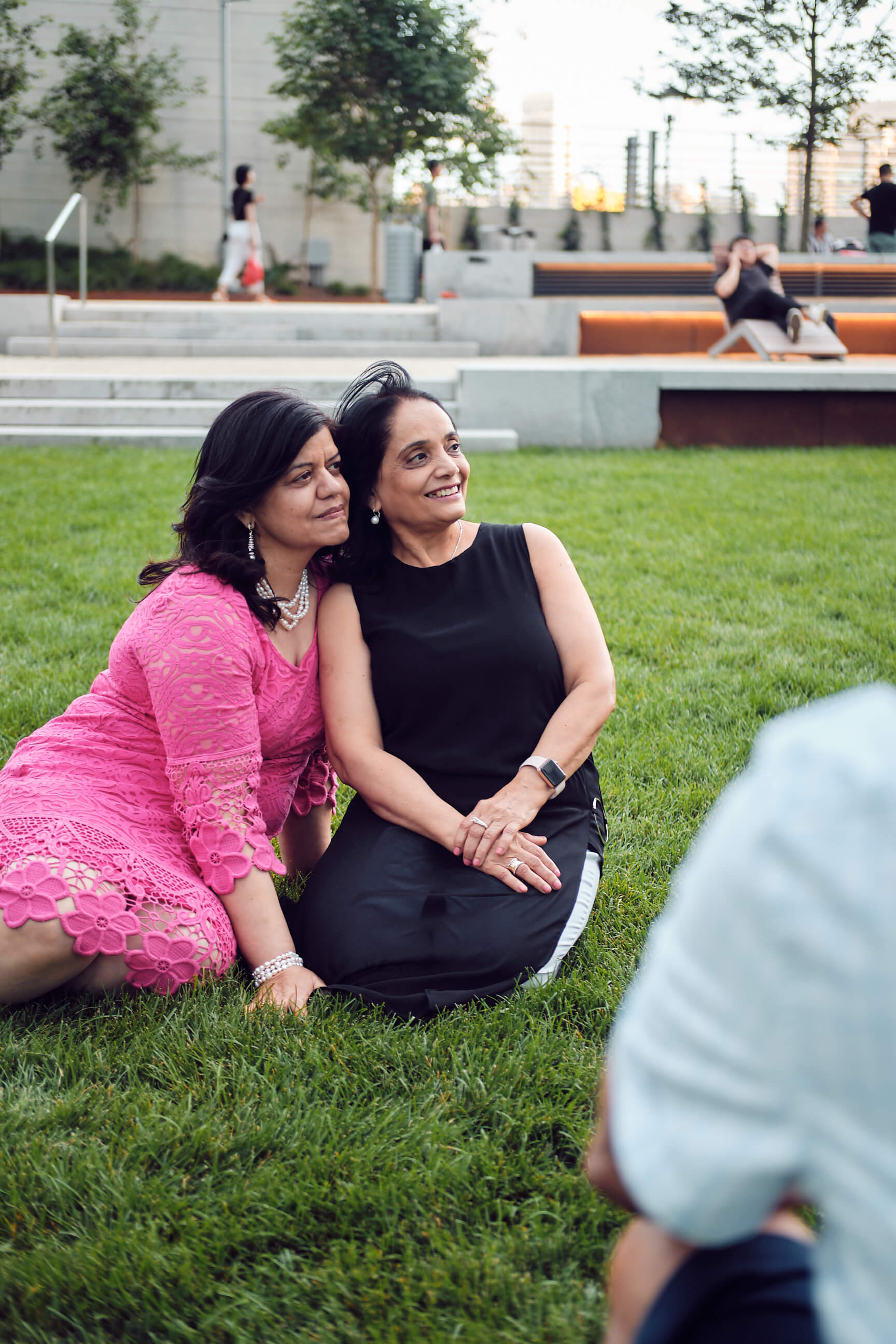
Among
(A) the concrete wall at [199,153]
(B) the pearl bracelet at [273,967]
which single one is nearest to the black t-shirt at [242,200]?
(A) the concrete wall at [199,153]

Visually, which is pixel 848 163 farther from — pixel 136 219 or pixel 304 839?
pixel 304 839

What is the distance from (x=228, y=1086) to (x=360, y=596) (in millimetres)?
1226

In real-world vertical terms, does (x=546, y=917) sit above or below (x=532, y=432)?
below

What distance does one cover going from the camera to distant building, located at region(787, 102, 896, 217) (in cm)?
2314

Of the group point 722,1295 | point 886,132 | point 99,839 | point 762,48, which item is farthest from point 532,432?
point 886,132

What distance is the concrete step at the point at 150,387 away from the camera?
10297 millimetres

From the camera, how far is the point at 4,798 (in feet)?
8.31

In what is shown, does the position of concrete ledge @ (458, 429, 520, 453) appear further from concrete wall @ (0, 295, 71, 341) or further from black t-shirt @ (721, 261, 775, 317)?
concrete wall @ (0, 295, 71, 341)

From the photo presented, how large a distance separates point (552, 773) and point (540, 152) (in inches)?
1035

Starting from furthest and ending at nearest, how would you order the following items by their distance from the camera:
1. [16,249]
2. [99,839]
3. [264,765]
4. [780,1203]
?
1. [16,249]
2. [264,765]
3. [99,839]
4. [780,1203]

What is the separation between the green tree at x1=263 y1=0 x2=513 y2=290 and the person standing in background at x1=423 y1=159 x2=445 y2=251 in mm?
742

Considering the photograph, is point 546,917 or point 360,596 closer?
point 546,917

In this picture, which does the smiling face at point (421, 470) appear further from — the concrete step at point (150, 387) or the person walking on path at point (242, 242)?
the person walking on path at point (242, 242)

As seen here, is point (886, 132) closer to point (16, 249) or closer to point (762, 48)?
point (762, 48)
